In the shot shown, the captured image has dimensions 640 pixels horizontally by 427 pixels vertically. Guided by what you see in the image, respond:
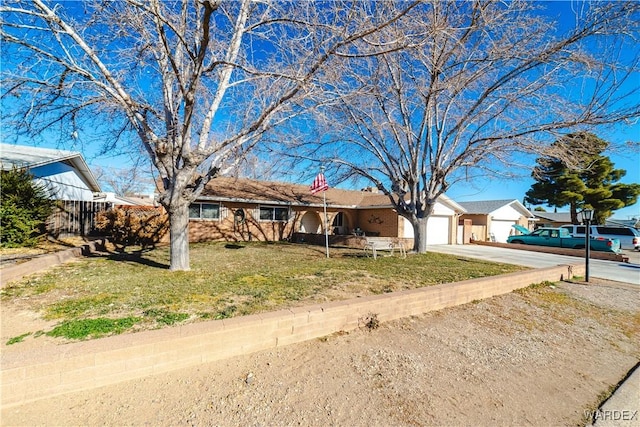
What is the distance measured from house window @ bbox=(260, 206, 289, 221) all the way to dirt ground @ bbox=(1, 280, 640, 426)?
12.7 metres

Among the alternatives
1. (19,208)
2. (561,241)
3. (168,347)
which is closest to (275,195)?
(19,208)

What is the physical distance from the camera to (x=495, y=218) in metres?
22.0

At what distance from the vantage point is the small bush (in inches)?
456

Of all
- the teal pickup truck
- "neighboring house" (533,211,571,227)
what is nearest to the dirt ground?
the teal pickup truck

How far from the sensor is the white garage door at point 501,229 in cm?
2217

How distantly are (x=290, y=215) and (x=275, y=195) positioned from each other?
1.52 meters

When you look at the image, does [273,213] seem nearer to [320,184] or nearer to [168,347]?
[320,184]

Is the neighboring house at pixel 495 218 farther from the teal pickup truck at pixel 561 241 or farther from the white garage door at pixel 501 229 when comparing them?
the teal pickup truck at pixel 561 241

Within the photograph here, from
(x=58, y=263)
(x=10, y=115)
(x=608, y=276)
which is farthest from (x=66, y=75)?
(x=608, y=276)

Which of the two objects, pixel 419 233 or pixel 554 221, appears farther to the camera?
pixel 554 221

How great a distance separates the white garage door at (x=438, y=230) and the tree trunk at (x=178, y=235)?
615 inches

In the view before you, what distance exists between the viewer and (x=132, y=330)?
3.31 m

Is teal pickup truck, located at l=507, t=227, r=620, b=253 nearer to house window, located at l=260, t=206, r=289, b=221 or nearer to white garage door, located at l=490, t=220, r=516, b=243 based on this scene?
white garage door, located at l=490, t=220, r=516, b=243

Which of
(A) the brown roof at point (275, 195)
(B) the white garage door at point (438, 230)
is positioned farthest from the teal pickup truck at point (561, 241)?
(A) the brown roof at point (275, 195)
